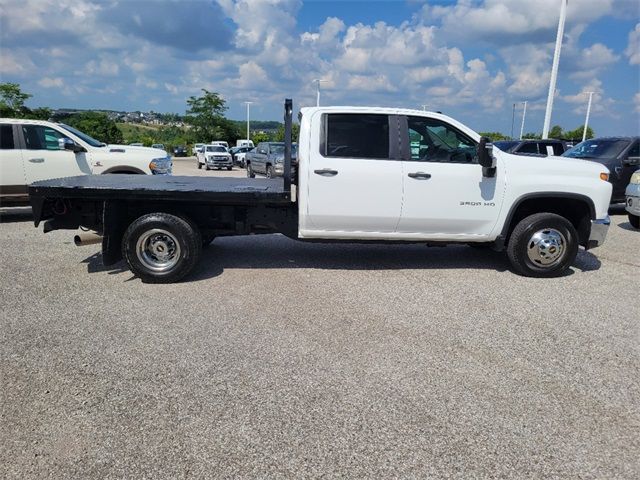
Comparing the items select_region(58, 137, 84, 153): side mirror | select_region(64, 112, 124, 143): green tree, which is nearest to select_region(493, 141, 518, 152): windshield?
select_region(58, 137, 84, 153): side mirror

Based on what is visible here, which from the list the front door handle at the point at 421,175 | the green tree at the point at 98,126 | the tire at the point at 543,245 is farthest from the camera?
the green tree at the point at 98,126

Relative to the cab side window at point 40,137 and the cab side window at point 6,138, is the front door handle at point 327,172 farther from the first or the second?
the cab side window at point 6,138

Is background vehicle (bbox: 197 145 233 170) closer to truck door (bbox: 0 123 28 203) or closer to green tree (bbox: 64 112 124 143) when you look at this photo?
truck door (bbox: 0 123 28 203)

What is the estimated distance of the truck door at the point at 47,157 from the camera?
8922 millimetres

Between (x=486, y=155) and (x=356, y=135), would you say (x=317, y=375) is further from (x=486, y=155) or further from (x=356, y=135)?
(x=486, y=155)

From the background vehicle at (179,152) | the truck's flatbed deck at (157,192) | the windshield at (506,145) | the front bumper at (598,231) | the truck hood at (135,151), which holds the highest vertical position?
the windshield at (506,145)

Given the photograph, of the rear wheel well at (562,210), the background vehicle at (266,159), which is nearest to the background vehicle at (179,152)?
the background vehicle at (266,159)

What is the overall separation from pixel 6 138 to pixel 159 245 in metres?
5.73

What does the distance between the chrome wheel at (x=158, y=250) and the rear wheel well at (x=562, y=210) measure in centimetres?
402

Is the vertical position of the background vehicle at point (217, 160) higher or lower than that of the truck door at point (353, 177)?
lower

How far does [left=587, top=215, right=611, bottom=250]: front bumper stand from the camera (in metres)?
5.82

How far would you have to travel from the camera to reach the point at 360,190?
543 centimetres

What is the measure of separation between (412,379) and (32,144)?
8892 millimetres

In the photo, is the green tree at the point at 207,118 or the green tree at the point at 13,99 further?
the green tree at the point at 207,118
